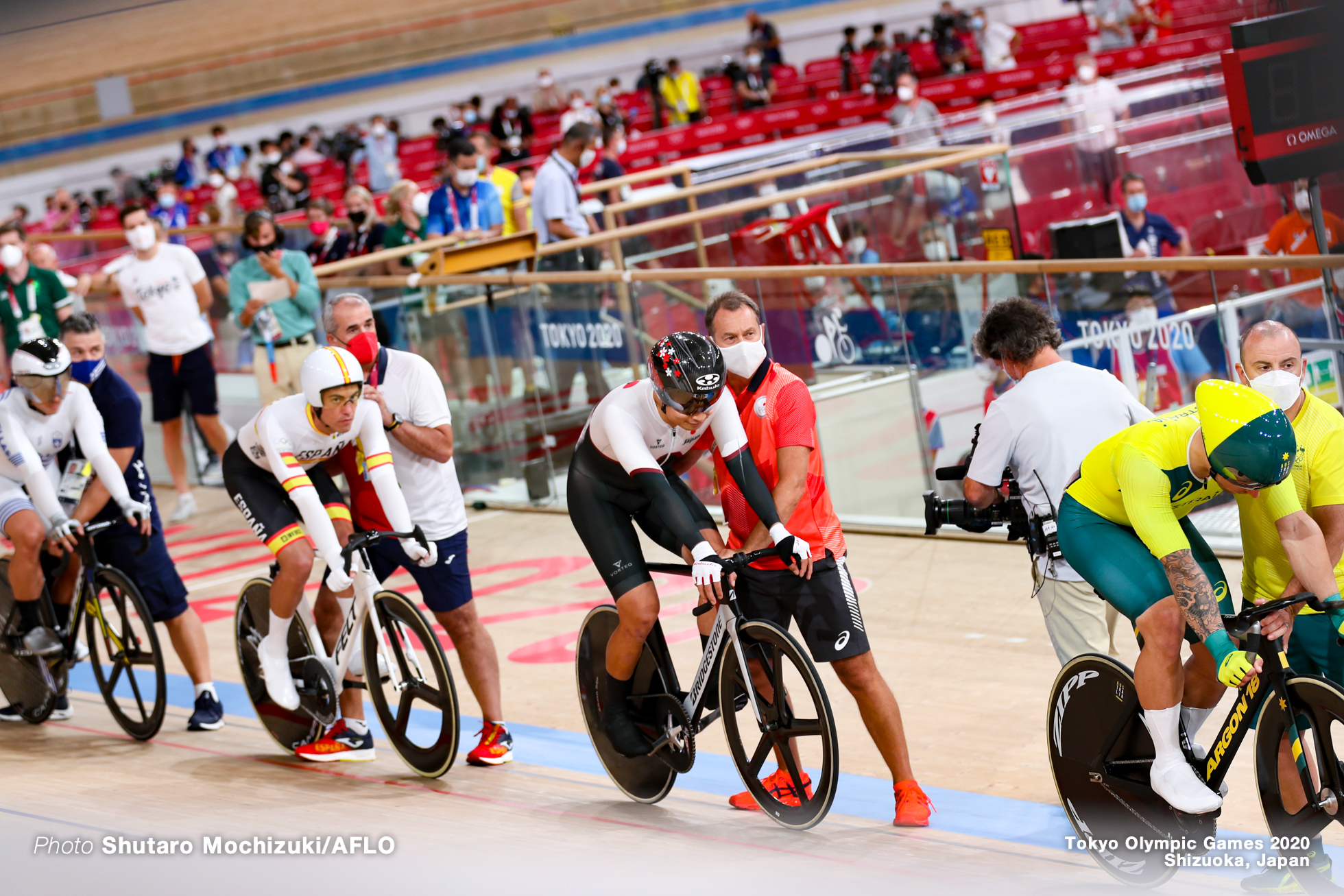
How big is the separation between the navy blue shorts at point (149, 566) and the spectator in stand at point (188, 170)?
850 inches

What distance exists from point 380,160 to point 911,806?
2074 centimetres

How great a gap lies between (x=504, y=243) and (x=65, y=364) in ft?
13.3

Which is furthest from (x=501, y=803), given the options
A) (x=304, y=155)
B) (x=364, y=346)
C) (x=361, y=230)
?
(x=304, y=155)

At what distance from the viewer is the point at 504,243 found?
8.98 meters

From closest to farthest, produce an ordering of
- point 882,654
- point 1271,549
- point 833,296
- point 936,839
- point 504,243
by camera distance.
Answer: point 1271,549, point 936,839, point 882,654, point 833,296, point 504,243

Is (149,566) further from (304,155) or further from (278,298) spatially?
(304,155)

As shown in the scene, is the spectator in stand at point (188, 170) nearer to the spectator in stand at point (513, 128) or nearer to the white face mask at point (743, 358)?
the spectator in stand at point (513, 128)

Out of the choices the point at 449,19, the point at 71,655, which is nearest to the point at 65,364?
the point at 71,655

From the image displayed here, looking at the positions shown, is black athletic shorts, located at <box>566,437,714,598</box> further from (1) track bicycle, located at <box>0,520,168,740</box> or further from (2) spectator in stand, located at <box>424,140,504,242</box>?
(2) spectator in stand, located at <box>424,140,504,242</box>

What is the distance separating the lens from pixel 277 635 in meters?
4.88

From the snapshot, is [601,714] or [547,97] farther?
[547,97]

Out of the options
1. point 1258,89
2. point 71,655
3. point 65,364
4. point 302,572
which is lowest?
point 71,655

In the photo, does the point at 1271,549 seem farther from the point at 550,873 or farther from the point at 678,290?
the point at 678,290

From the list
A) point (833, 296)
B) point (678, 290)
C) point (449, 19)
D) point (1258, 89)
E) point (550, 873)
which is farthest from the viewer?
point (449, 19)
